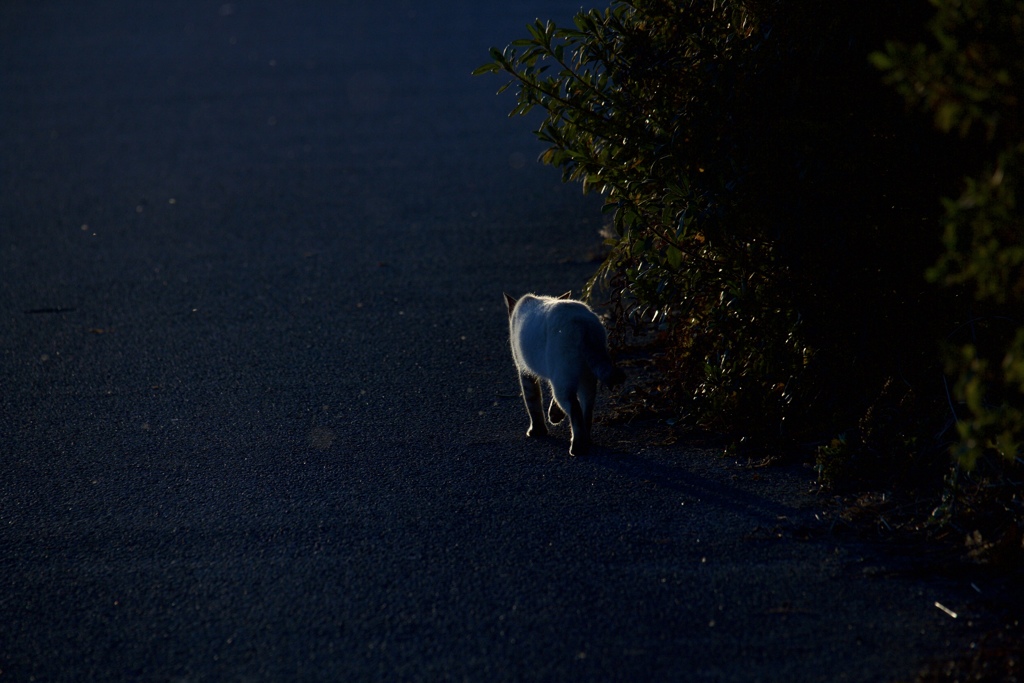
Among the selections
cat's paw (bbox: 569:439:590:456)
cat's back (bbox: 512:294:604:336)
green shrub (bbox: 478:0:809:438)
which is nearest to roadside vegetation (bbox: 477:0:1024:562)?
green shrub (bbox: 478:0:809:438)

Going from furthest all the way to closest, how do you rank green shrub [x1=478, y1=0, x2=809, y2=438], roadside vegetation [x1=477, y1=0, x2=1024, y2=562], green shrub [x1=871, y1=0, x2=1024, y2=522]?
green shrub [x1=478, y1=0, x2=809, y2=438]
roadside vegetation [x1=477, y1=0, x2=1024, y2=562]
green shrub [x1=871, y1=0, x2=1024, y2=522]

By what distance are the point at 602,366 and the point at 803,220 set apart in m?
1.21

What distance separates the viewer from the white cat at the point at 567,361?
4.96m

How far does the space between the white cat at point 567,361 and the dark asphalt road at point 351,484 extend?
0.24 metres

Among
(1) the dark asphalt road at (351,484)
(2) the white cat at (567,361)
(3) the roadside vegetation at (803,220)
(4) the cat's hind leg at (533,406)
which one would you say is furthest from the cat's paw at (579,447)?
(3) the roadside vegetation at (803,220)

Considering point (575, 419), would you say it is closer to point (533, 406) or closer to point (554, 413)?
Answer: point (533, 406)

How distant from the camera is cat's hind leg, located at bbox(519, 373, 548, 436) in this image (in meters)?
5.46

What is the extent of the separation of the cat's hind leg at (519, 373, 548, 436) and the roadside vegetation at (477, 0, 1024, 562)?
0.73 m

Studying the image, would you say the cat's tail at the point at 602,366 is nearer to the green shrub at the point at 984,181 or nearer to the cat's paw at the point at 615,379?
the cat's paw at the point at 615,379

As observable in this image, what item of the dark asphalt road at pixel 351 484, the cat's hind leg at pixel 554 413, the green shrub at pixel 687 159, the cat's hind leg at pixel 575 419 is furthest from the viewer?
the cat's hind leg at pixel 554 413

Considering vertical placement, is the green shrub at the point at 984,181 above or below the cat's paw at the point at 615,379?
above

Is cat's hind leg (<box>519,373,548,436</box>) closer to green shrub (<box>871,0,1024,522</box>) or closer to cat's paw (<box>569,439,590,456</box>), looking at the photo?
cat's paw (<box>569,439,590,456</box>)

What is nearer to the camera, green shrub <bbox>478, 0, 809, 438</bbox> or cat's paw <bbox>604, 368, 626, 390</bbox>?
cat's paw <bbox>604, 368, 626, 390</bbox>

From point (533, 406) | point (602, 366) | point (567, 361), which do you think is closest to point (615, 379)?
point (602, 366)
